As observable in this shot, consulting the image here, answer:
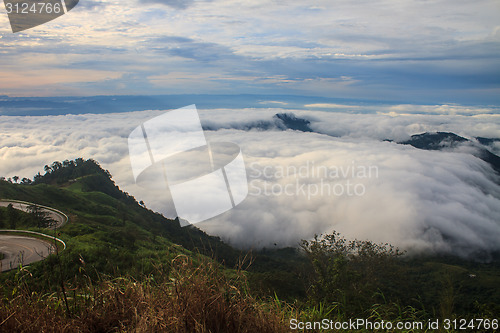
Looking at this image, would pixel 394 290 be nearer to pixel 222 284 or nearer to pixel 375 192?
pixel 222 284

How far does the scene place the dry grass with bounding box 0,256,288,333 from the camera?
2.94 m

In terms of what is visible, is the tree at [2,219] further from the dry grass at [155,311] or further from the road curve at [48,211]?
the dry grass at [155,311]

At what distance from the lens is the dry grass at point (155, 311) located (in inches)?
116

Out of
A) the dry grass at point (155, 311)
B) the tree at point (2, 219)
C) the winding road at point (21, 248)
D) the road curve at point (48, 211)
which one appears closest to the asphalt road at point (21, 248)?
the winding road at point (21, 248)

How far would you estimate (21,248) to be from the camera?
1547 cm

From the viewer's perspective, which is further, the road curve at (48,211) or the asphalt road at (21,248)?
the road curve at (48,211)

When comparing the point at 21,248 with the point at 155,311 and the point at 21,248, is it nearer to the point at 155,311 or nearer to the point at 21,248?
the point at 21,248

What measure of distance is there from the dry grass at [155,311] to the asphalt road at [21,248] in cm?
1322

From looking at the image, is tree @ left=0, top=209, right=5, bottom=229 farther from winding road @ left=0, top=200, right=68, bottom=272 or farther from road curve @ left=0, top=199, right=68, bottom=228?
winding road @ left=0, top=200, right=68, bottom=272

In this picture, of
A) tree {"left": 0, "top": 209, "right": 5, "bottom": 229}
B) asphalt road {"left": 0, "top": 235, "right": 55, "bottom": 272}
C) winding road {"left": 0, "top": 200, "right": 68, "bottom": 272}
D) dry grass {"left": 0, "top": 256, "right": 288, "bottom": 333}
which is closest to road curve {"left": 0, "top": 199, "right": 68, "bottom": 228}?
tree {"left": 0, "top": 209, "right": 5, "bottom": 229}

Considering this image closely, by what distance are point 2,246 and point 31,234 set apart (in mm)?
3171

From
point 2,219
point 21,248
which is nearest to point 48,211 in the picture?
point 2,219

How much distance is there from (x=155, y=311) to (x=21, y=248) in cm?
1642

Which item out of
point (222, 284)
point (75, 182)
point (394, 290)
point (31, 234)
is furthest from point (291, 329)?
point (75, 182)
